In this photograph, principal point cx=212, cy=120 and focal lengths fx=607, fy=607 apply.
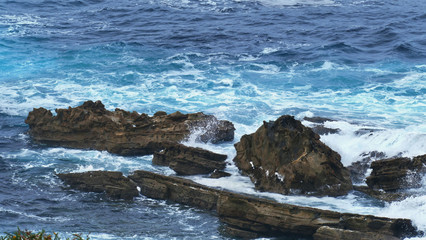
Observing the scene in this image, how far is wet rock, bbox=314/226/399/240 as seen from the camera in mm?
14398

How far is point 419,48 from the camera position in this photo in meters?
36.6

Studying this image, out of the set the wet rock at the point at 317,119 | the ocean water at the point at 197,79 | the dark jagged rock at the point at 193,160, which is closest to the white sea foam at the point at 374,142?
the ocean water at the point at 197,79

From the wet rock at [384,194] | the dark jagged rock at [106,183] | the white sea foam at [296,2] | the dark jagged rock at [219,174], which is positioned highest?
the white sea foam at [296,2]

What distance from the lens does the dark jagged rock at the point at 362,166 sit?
18781 mm

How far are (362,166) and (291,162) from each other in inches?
114

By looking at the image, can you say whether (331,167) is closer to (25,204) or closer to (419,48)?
(25,204)

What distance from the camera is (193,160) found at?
770 inches

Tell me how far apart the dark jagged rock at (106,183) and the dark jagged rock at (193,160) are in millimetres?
1818

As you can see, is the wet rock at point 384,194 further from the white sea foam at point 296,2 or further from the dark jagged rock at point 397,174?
the white sea foam at point 296,2

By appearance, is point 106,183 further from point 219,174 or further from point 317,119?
point 317,119

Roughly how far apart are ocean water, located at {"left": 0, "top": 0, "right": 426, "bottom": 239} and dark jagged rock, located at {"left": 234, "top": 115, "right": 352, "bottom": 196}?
0.42 metres

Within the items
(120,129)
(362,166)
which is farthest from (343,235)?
(120,129)

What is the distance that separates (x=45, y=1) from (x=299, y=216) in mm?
43072

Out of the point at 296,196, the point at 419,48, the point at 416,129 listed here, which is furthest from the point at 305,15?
the point at 296,196
